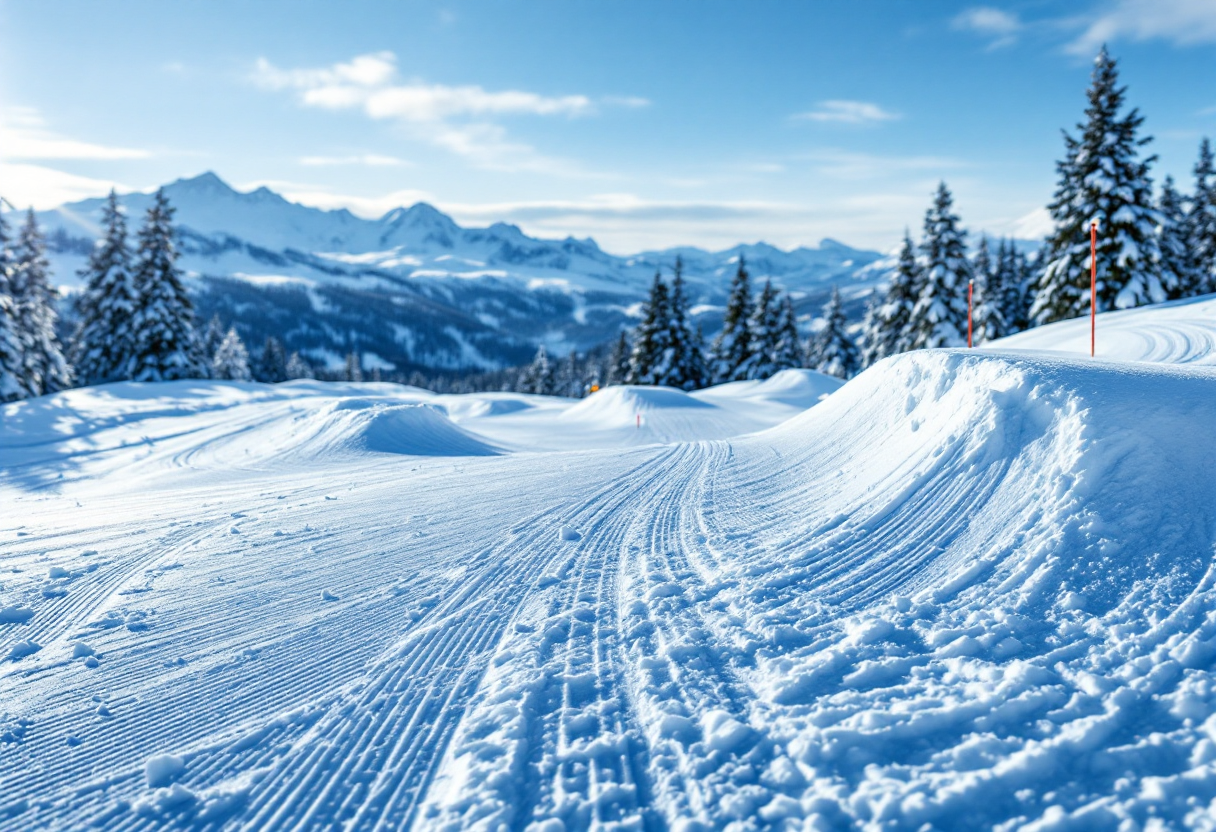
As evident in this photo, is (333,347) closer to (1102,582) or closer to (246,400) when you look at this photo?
(246,400)

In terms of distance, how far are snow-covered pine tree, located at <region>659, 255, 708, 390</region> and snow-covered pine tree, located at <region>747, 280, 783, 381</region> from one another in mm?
2965

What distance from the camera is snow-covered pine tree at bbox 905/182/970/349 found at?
28391mm

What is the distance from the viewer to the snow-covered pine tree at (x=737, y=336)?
36312mm

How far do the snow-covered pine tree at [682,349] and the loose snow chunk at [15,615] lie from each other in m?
31.0

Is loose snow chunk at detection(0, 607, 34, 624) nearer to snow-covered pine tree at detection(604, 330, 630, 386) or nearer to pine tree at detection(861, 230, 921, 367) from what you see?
pine tree at detection(861, 230, 921, 367)

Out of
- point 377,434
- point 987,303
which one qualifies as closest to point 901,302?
point 987,303

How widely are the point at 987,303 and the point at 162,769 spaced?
37417mm

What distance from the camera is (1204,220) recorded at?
105 ft

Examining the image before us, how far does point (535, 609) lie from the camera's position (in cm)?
407

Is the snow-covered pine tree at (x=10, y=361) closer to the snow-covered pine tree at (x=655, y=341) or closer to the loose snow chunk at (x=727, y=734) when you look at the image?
the snow-covered pine tree at (x=655, y=341)

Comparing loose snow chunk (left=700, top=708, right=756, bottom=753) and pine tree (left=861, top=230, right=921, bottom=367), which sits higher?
pine tree (left=861, top=230, right=921, bottom=367)

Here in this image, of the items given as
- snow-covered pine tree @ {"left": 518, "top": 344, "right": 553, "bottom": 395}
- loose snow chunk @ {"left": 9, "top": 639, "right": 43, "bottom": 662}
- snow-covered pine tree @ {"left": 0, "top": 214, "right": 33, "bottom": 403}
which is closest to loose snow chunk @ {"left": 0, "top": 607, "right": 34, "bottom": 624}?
loose snow chunk @ {"left": 9, "top": 639, "right": 43, "bottom": 662}

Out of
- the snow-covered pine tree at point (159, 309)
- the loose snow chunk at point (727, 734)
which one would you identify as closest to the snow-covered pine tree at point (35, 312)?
the snow-covered pine tree at point (159, 309)

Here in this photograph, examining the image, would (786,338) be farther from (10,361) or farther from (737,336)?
(10,361)
